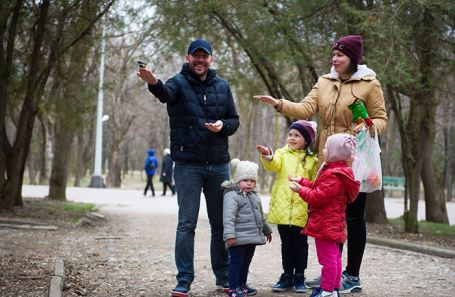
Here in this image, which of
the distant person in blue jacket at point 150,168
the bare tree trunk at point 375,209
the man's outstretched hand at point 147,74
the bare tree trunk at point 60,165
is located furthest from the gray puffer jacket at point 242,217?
the distant person in blue jacket at point 150,168

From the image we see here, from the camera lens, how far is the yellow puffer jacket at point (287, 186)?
243 inches

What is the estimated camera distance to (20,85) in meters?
14.1

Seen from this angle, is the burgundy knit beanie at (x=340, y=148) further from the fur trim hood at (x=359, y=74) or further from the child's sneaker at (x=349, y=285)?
the child's sneaker at (x=349, y=285)

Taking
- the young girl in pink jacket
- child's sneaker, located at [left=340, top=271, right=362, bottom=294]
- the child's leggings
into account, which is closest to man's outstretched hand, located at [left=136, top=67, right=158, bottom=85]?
the young girl in pink jacket

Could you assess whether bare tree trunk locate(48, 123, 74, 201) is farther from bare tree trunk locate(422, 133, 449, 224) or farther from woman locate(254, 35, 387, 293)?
woman locate(254, 35, 387, 293)

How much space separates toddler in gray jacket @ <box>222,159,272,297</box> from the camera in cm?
580

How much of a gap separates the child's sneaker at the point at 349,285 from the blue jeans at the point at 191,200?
4.18 ft

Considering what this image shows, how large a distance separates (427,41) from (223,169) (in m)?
6.96

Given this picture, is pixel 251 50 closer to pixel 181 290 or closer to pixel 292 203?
pixel 292 203


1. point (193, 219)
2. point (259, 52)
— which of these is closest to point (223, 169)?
point (193, 219)

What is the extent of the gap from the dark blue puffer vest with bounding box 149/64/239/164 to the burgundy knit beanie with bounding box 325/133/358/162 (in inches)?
39.9

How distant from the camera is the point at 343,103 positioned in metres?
5.97

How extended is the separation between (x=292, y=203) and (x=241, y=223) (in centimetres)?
62

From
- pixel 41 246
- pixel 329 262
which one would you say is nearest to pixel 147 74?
pixel 329 262
